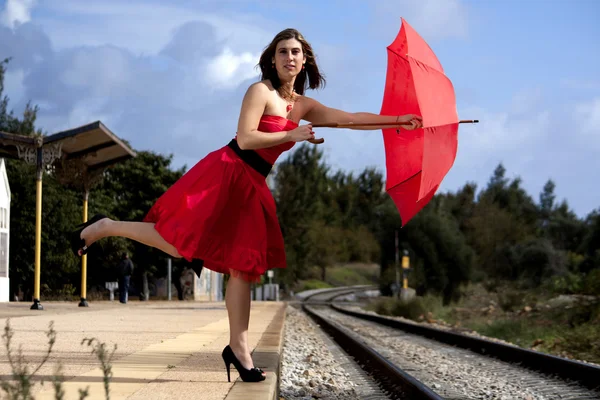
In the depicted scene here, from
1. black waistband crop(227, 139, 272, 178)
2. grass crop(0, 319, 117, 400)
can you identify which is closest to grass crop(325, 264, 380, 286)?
black waistband crop(227, 139, 272, 178)

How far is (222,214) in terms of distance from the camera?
4328 millimetres


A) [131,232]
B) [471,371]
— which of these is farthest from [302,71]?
[471,371]

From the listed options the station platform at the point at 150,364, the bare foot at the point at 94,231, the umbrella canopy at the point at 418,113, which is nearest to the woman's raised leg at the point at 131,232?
the bare foot at the point at 94,231

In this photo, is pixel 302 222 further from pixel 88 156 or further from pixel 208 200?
pixel 208 200

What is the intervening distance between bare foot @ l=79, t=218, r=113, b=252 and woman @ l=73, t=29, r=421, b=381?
0.04 ft

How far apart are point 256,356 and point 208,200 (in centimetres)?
217

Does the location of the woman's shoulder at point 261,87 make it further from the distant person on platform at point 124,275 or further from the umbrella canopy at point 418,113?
the distant person on platform at point 124,275

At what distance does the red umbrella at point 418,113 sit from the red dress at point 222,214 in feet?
2.36

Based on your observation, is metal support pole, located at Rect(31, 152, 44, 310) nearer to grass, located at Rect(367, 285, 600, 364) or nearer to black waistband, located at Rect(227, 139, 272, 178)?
grass, located at Rect(367, 285, 600, 364)

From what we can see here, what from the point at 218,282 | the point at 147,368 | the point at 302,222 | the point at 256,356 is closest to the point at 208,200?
the point at 147,368

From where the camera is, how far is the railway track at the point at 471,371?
6.93m

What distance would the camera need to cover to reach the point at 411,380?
6.46 metres

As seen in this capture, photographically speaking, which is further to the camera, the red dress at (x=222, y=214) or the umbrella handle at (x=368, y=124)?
the umbrella handle at (x=368, y=124)

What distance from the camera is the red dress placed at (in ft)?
13.9
